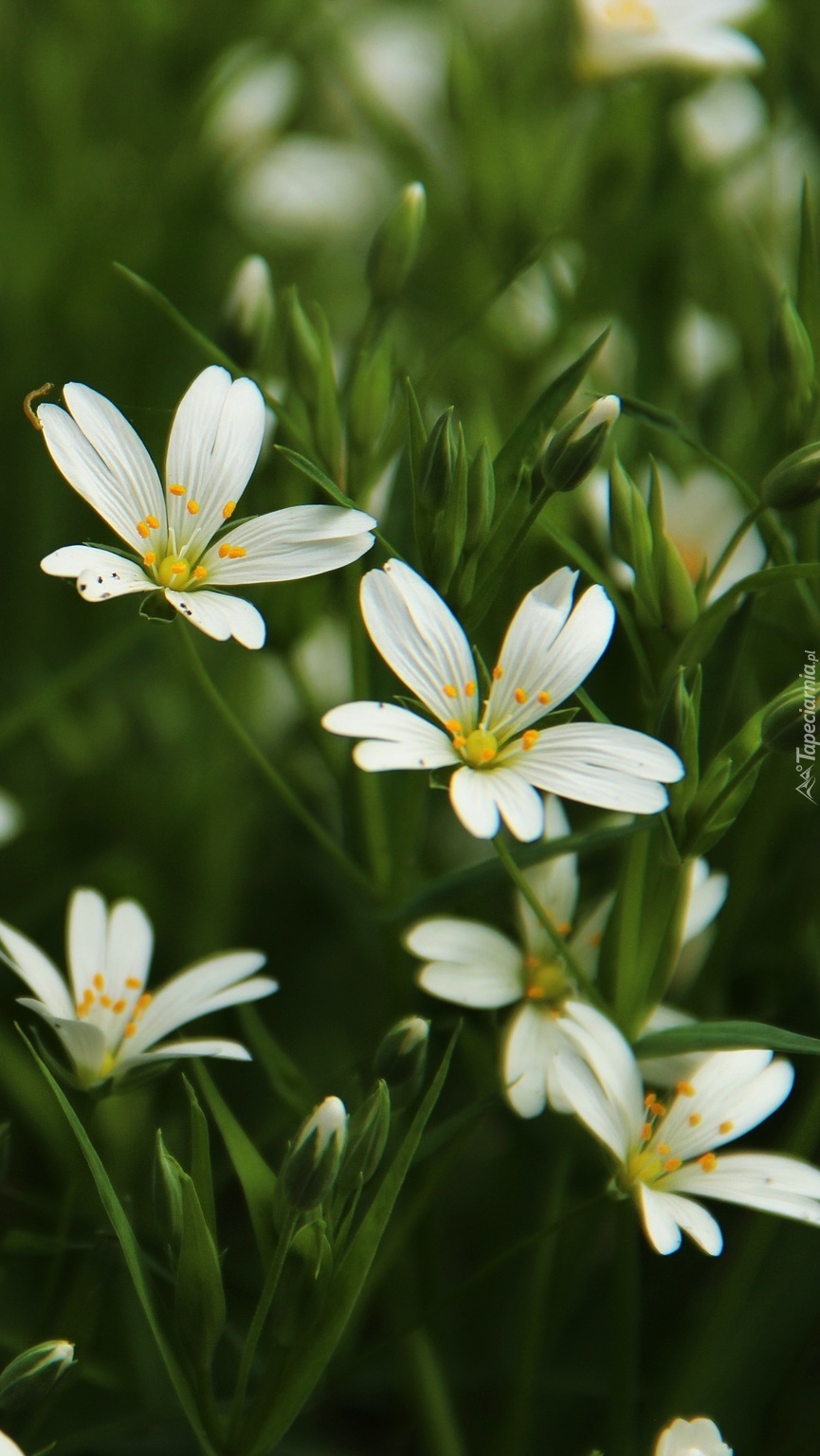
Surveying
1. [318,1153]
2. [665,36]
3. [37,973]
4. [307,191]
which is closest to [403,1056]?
[318,1153]

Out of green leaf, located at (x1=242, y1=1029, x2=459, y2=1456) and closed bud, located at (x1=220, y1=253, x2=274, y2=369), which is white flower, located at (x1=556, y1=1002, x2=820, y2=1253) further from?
closed bud, located at (x1=220, y1=253, x2=274, y2=369)

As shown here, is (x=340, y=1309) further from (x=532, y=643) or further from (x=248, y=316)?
(x=248, y=316)

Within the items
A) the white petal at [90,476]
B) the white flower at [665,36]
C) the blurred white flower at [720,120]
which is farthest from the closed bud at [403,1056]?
the blurred white flower at [720,120]

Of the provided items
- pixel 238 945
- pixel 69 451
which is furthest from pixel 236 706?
pixel 69 451

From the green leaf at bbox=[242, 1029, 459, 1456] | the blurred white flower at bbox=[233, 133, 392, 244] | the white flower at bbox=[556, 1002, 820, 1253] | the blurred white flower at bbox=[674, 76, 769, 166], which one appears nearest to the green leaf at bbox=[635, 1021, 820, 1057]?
the white flower at bbox=[556, 1002, 820, 1253]

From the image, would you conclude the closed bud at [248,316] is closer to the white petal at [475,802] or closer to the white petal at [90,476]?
the white petal at [90,476]

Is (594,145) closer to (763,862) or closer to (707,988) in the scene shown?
(763,862)
